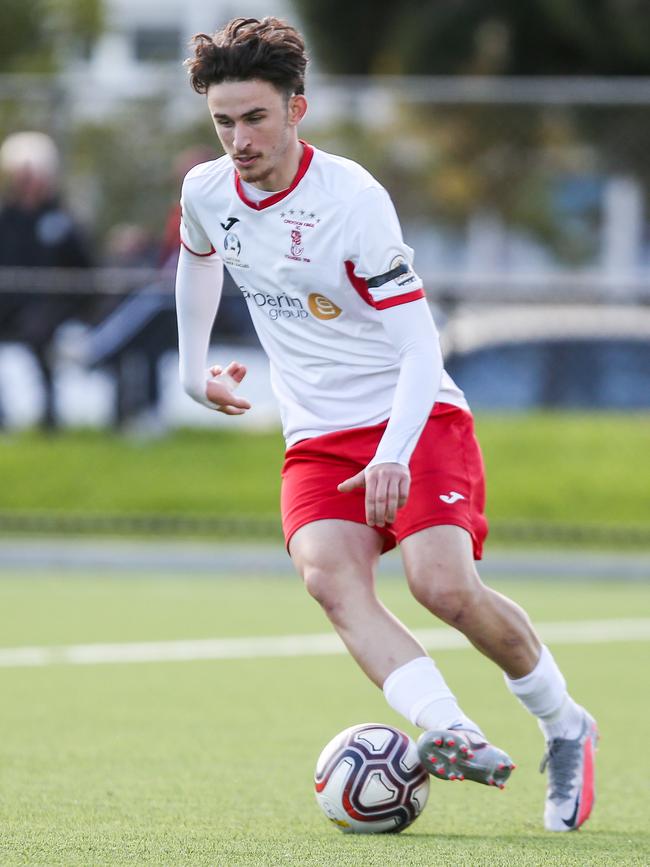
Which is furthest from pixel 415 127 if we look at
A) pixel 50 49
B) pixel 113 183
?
pixel 50 49

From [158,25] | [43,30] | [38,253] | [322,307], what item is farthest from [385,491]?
[158,25]

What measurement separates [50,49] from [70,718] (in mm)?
25636

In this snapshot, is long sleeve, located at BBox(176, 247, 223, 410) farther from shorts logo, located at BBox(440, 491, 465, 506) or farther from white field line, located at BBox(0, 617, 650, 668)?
white field line, located at BBox(0, 617, 650, 668)

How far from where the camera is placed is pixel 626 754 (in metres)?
6.40

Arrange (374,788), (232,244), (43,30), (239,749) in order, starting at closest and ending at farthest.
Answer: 1. (374,788)
2. (232,244)
3. (239,749)
4. (43,30)

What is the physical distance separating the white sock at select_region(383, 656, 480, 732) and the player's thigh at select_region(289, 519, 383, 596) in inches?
11.6

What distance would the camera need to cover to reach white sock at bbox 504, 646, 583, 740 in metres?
5.30

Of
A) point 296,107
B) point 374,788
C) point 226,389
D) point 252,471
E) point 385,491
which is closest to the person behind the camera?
point 385,491

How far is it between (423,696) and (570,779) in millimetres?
666

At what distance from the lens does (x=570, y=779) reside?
5250 mm

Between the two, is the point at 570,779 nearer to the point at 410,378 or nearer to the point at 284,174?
the point at 410,378

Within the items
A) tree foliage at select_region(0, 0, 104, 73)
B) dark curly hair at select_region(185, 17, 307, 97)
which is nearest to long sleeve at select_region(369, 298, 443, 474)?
dark curly hair at select_region(185, 17, 307, 97)

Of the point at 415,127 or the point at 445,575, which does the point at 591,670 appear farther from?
the point at 415,127

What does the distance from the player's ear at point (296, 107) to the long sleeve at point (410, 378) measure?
2.01 ft
